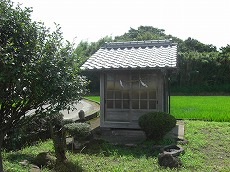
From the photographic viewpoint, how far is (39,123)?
8500 millimetres

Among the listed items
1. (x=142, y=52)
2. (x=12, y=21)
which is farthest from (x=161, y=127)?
(x=12, y=21)

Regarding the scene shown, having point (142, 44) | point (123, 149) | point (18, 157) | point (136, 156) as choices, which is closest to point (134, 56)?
point (142, 44)

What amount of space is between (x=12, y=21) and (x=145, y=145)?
5.38 meters

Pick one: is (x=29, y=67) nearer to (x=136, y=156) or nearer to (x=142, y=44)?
(x=136, y=156)

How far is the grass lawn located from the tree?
1.60 metres

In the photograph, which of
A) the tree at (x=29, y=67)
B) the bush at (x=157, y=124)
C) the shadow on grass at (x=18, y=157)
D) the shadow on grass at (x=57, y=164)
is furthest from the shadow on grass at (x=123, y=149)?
the tree at (x=29, y=67)

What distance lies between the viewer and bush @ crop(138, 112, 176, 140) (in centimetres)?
778

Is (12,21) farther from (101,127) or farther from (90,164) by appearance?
(101,127)

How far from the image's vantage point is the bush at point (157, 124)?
25.5 ft

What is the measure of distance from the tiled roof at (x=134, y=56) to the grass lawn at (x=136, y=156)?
2.79 meters

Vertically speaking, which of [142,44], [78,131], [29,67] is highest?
[142,44]

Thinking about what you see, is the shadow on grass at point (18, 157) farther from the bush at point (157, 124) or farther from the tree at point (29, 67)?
the bush at point (157, 124)

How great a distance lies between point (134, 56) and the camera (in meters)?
10.2

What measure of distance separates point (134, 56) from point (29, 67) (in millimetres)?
6724
